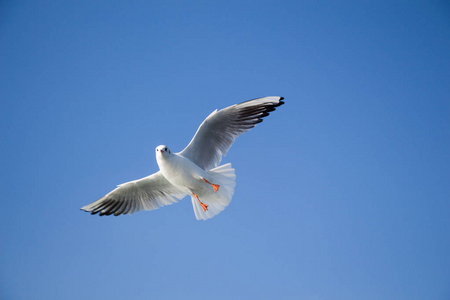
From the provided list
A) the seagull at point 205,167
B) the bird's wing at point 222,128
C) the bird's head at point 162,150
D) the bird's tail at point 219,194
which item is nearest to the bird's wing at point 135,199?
the seagull at point 205,167

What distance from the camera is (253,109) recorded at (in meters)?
6.24

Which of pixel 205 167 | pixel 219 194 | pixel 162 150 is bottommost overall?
pixel 219 194

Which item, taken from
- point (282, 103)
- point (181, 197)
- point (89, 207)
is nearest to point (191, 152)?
point (181, 197)

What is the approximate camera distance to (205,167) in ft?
21.6

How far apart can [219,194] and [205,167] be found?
528mm

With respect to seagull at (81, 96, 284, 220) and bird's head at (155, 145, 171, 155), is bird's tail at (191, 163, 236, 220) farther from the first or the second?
bird's head at (155, 145, 171, 155)

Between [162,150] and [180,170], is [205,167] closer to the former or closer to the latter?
[180,170]

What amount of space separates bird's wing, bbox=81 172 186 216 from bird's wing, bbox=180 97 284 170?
0.82m

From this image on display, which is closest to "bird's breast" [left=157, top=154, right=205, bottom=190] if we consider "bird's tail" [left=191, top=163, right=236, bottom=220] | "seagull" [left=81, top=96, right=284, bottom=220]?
"seagull" [left=81, top=96, right=284, bottom=220]

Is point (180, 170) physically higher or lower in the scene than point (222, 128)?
lower

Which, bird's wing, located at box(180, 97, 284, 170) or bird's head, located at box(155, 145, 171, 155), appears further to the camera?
bird's wing, located at box(180, 97, 284, 170)

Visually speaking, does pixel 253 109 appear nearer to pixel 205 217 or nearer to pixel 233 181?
pixel 233 181

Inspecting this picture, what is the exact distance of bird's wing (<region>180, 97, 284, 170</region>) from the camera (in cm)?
619

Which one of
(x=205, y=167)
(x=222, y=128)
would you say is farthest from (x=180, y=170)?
(x=222, y=128)
